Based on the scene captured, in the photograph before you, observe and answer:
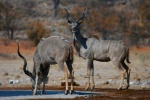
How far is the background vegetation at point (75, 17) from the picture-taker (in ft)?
202

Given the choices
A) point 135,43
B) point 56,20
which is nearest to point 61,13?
point 56,20

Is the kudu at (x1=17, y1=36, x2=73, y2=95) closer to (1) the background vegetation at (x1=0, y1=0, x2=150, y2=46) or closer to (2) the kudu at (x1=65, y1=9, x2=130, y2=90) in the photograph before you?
(2) the kudu at (x1=65, y1=9, x2=130, y2=90)

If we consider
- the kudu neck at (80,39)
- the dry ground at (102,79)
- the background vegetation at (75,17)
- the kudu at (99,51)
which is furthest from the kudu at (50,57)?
the background vegetation at (75,17)

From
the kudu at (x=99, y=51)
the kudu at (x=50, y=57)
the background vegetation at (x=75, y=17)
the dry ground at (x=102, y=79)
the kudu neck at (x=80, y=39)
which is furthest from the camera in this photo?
the background vegetation at (x=75, y=17)

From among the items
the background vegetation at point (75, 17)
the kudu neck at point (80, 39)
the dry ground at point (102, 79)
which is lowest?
the dry ground at point (102, 79)

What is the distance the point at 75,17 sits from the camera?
63.8 m

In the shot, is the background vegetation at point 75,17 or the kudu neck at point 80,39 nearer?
the kudu neck at point 80,39

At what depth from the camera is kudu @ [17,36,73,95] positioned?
18.0 metres

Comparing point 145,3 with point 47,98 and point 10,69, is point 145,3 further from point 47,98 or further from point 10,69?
point 47,98

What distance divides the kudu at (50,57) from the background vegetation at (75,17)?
1345 inches

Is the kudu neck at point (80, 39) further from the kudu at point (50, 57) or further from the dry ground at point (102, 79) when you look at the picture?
the kudu at point (50, 57)

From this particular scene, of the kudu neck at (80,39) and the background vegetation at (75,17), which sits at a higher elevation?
the background vegetation at (75,17)

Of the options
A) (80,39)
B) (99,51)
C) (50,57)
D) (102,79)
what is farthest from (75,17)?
(50,57)

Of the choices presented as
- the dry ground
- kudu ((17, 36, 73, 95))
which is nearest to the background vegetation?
the dry ground
